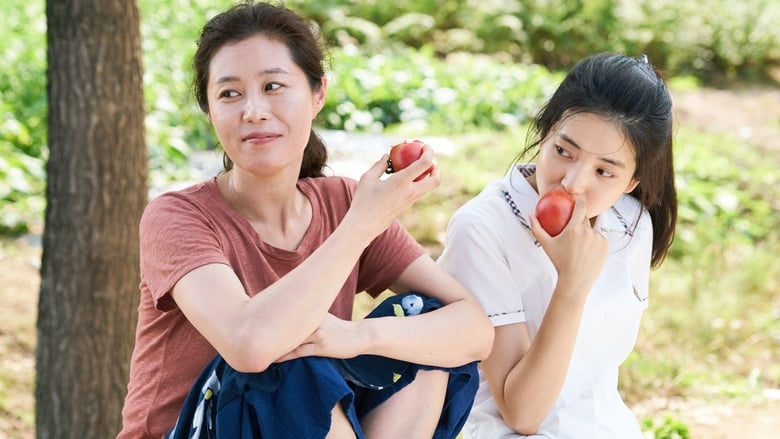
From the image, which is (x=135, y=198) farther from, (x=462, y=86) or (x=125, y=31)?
(x=462, y=86)

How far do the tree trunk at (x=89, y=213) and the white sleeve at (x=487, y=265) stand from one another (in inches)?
52.9

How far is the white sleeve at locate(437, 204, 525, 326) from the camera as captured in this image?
8.23 ft

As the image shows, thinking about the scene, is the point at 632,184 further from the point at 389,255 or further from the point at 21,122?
the point at 21,122

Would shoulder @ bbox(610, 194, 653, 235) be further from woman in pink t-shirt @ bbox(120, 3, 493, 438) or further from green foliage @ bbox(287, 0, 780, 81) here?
green foliage @ bbox(287, 0, 780, 81)

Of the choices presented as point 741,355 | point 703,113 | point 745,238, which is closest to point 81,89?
point 741,355

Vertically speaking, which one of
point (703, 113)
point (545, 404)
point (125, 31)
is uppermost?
point (125, 31)

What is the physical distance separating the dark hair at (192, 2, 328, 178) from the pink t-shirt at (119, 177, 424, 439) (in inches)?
11.6

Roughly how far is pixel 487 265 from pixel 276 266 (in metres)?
0.54

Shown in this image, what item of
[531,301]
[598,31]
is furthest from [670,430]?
[598,31]

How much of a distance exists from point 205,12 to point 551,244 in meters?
7.56

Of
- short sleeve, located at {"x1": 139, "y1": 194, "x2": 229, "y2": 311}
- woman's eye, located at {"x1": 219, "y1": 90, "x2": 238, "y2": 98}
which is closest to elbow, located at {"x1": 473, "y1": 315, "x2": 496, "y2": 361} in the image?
short sleeve, located at {"x1": 139, "y1": 194, "x2": 229, "y2": 311}

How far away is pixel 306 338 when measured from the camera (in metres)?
2.12

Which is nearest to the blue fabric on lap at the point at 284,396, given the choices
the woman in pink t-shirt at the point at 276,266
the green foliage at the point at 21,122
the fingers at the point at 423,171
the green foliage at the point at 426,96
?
the woman in pink t-shirt at the point at 276,266

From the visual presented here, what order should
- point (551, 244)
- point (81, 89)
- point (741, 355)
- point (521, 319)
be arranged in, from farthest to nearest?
point (741, 355)
point (81, 89)
point (521, 319)
point (551, 244)
